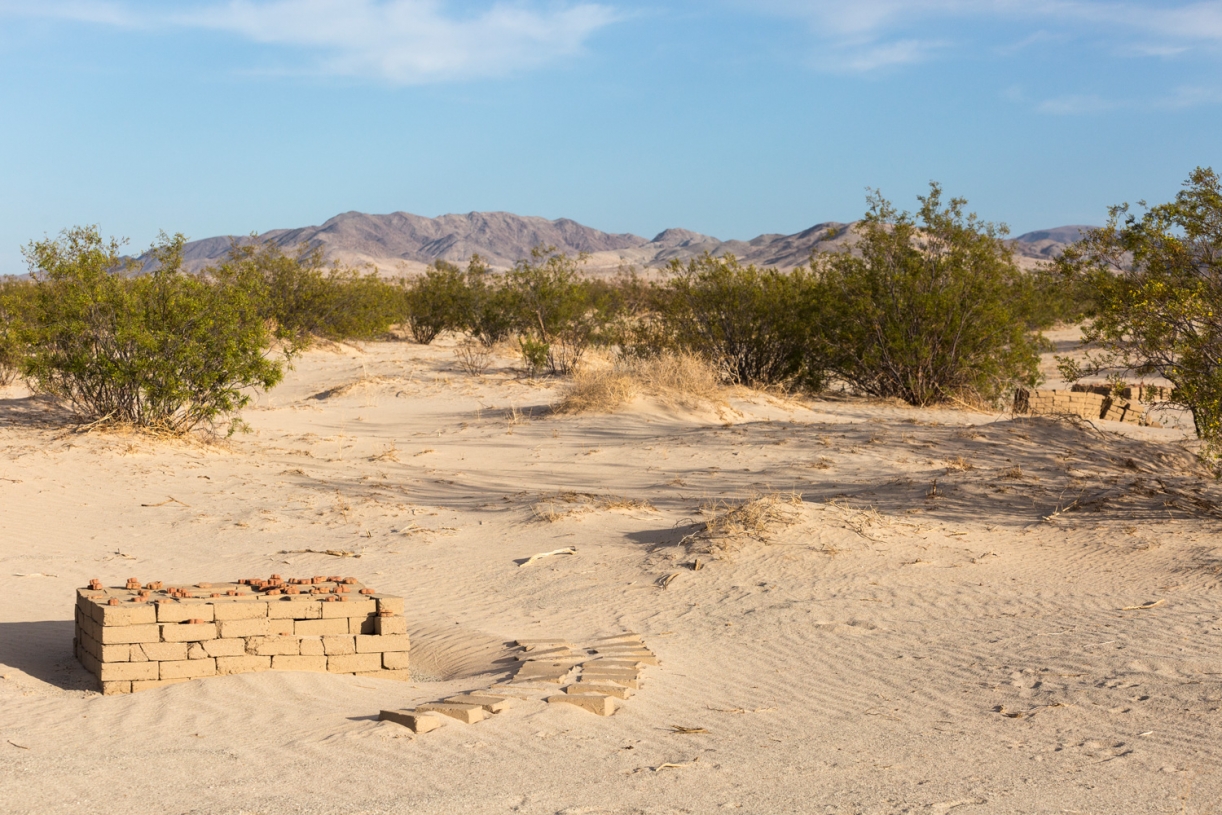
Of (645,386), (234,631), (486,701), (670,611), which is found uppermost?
(645,386)

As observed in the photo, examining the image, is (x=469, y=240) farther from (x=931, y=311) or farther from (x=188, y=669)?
(x=188, y=669)

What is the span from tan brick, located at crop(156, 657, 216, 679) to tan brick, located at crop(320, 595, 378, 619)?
0.61m

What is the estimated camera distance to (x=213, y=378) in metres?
13.0

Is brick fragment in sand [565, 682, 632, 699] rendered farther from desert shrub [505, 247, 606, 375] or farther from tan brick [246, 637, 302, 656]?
desert shrub [505, 247, 606, 375]

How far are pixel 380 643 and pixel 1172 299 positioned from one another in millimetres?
6711

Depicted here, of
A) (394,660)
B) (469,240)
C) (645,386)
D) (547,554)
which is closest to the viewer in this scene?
(394,660)

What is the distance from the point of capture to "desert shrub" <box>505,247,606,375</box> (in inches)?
943

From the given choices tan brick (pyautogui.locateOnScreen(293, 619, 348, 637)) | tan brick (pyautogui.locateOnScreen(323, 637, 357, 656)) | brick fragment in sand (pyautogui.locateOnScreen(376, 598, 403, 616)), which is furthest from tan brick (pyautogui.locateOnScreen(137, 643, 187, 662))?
brick fragment in sand (pyautogui.locateOnScreen(376, 598, 403, 616))

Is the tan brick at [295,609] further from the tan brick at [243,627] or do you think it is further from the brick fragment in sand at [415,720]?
the brick fragment in sand at [415,720]

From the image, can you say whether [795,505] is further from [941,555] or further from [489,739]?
[489,739]

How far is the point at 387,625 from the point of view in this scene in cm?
584

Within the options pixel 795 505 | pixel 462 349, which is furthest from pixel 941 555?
pixel 462 349

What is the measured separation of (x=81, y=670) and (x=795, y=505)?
5462 millimetres

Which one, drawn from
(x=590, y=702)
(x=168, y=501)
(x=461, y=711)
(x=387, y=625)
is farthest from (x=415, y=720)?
(x=168, y=501)
